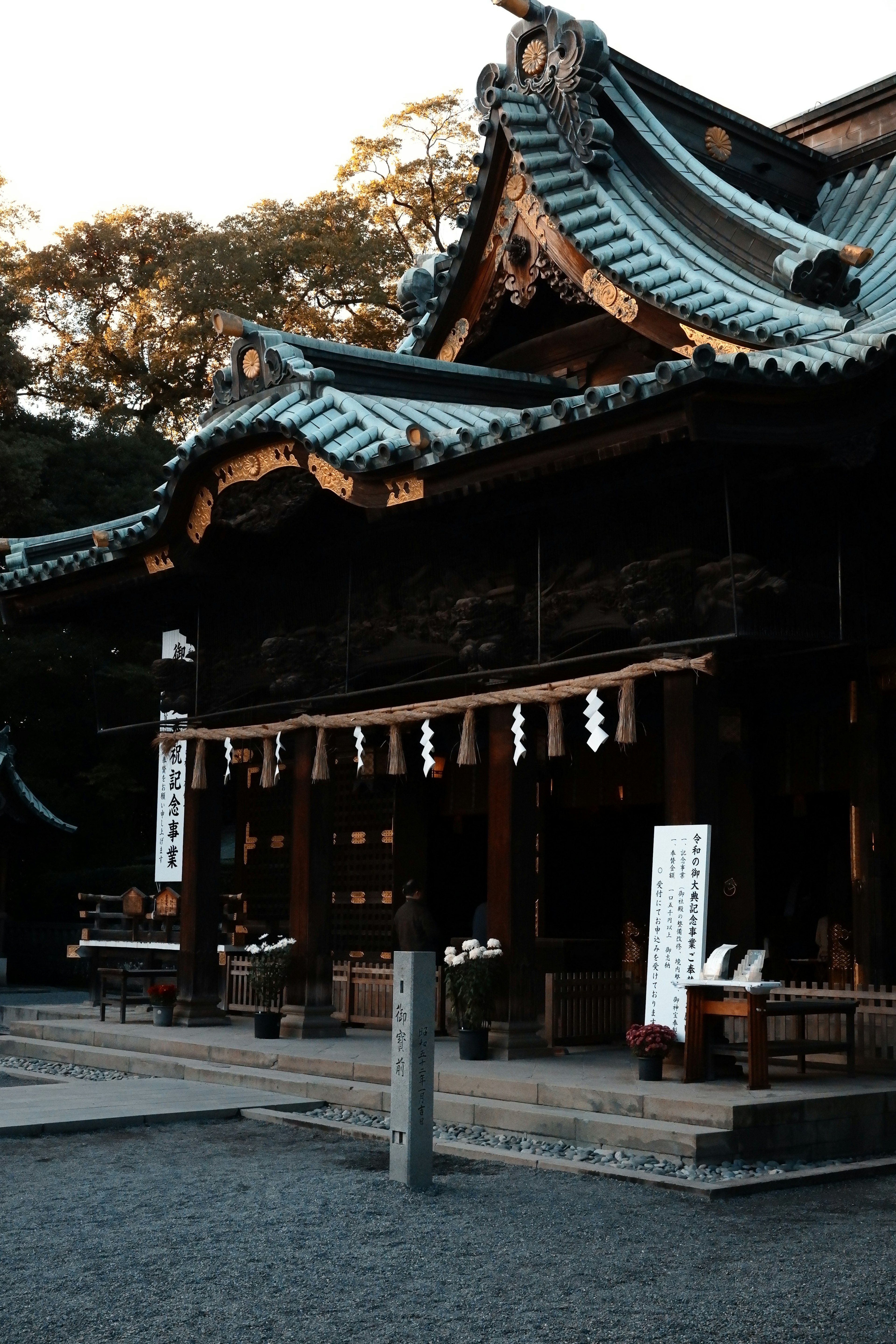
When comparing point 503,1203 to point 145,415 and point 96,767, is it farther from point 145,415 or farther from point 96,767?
point 145,415

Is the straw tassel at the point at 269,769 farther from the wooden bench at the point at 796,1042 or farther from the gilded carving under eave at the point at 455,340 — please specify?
the wooden bench at the point at 796,1042

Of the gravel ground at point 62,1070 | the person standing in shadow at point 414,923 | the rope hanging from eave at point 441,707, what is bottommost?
the gravel ground at point 62,1070

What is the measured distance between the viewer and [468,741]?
12.7m

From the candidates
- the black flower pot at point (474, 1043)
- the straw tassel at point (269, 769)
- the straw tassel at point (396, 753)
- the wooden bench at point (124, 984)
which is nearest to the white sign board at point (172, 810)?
the wooden bench at point (124, 984)

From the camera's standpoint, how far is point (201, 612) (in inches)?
647

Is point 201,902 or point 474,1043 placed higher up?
point 201,902

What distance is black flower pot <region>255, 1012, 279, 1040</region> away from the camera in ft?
46.5

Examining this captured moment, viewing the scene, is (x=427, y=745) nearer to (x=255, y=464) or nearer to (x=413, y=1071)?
(x=255, y=464)

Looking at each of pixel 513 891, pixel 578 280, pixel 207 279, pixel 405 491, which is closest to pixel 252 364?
pixel 405 491

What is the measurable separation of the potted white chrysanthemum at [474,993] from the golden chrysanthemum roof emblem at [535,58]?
339 inches

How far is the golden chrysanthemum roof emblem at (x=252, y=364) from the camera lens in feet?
45.8

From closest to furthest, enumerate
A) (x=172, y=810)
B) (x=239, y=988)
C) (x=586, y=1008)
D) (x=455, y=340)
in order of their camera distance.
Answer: (x=586, y=1008)
(x=455, y=340)
(x=172, y=810)
(x=239, y=988)

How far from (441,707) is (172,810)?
4.71m

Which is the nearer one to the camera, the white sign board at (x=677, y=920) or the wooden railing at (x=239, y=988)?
the white sign board at (x=677, y=920)
